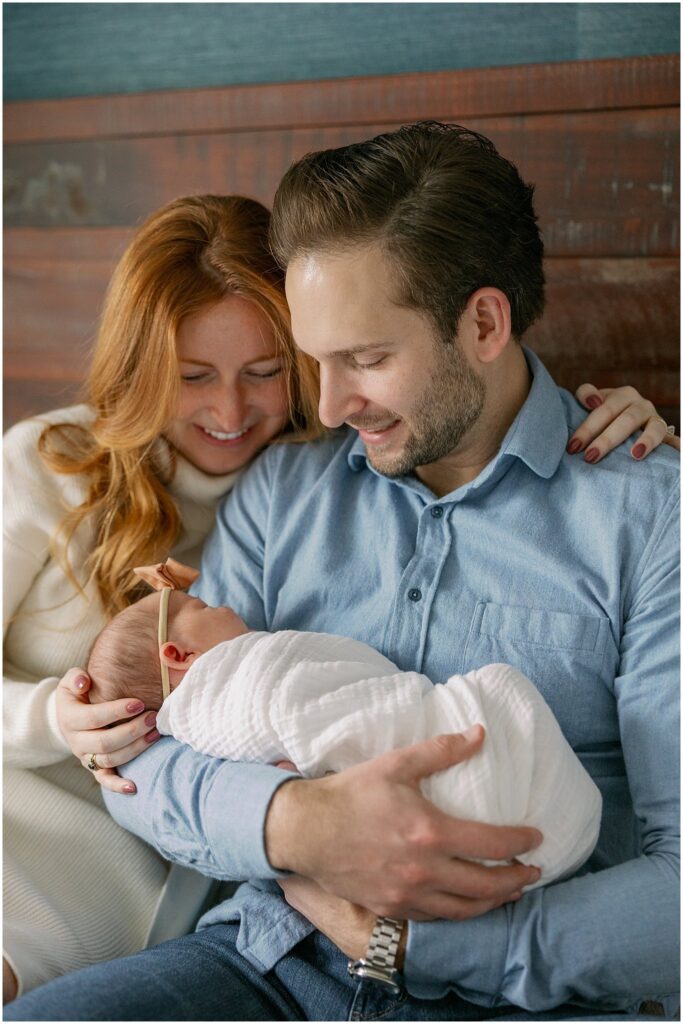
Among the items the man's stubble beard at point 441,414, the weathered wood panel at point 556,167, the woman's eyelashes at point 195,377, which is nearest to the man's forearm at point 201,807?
the man's stubble beard at point 441,414

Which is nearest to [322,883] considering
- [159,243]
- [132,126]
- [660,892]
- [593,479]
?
[660,892]

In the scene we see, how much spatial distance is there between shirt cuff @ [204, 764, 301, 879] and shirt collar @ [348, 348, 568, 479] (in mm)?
624

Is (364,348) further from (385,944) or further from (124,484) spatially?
(385,944)

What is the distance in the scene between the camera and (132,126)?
234 cm

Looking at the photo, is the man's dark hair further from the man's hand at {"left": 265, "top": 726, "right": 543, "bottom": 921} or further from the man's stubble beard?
the man's hand at {"left": 265, "top": 726, "right": 543, "bottom": 921}

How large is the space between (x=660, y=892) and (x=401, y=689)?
0.43m

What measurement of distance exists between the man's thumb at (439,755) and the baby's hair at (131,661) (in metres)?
0.47

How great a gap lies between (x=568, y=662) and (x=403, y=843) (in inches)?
16.6

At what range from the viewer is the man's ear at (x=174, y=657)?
156 cm

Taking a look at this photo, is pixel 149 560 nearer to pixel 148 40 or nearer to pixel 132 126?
pixel 132 126

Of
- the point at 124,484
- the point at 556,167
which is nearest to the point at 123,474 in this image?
the point at 124,484

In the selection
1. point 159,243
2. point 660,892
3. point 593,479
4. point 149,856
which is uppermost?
point 159,243

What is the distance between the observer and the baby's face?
5.23ft

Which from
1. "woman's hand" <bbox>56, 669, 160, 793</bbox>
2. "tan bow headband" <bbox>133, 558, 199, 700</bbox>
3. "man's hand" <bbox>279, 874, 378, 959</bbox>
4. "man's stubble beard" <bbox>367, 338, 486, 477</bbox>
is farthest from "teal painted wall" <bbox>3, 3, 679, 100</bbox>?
"man's hand" <bbox>279, 874, 378, 959</bbox>
